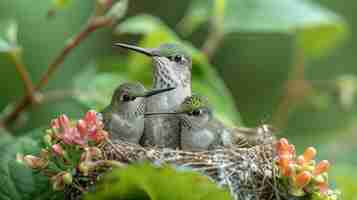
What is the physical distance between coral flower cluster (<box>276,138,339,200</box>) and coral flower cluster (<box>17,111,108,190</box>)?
2.44ft

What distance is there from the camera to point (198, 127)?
3744 millimetres

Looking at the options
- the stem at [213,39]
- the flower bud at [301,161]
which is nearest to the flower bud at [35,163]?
the flower bud at [301,161]

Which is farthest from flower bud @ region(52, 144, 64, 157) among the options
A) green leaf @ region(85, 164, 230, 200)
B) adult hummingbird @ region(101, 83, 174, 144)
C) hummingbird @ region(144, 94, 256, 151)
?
hummingbird @ region(144, 94, 256, 151)

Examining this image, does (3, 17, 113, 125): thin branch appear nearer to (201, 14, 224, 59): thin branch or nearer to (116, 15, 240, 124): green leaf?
(116, 15, 240, 124): green leaf

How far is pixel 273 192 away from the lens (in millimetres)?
3238

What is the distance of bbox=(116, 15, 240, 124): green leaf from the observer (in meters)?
4.75

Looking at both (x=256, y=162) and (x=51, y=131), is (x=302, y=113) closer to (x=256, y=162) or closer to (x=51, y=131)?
(x=256, y=162)

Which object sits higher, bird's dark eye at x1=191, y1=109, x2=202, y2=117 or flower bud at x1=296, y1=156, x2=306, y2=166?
bird's dark eye at x1=191, y1=109, x2=202, y2=117

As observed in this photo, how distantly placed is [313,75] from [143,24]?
3.85 metres

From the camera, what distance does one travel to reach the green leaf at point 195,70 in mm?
4750

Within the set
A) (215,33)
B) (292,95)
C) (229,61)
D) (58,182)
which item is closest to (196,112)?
(58,182)

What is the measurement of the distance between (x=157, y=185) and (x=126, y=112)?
1.05 meters

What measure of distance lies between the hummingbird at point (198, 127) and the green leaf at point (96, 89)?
1.95 ft

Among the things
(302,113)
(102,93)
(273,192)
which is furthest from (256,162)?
(302,113)
